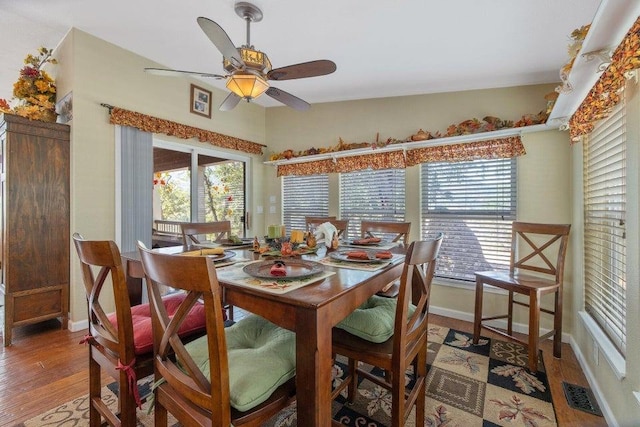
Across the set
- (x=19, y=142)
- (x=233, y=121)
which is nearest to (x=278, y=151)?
(x=233, y=121)

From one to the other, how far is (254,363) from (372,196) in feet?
9.32

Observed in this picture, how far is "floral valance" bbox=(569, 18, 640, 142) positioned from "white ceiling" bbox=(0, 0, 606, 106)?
2.21ft

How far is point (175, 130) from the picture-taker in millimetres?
3314

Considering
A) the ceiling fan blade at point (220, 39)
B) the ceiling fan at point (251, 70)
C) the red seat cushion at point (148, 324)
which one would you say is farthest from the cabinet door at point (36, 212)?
the ceiling fan blade at point (220, 39)

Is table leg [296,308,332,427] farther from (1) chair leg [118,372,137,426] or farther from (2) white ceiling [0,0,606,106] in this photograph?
(2) white ceiling [0,0,606,106]

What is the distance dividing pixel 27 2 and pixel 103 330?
277cm

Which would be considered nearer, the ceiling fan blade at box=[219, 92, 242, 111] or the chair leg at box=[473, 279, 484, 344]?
the ceiling fan blade at box=[219, 92, 242, 111]

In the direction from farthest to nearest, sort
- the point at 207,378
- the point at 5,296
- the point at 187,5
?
the point at 5,296, the point at 187,5, the point at 207,378

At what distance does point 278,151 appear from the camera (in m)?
4.45

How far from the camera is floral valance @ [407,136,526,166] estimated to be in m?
2.68

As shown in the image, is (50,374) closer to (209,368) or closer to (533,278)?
(209,368)

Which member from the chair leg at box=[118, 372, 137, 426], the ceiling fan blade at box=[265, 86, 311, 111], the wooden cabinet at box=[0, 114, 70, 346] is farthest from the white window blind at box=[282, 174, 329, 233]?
the chair leg at box=[118, 372, 137, 426]

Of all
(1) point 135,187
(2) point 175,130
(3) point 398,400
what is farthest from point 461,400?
(2) point 175,130

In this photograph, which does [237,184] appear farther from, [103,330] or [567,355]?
[567,355]
